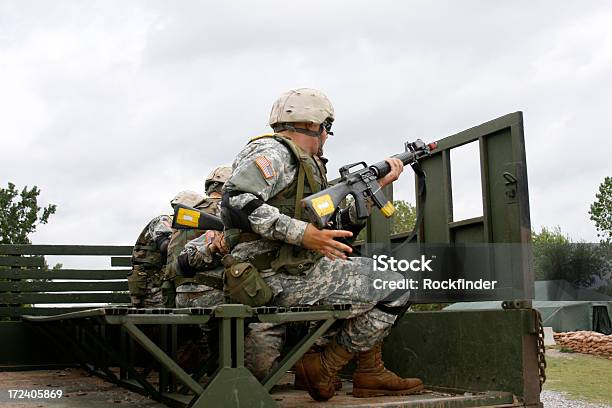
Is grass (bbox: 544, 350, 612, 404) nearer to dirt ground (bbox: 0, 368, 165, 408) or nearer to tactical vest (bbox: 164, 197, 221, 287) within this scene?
tactical vest (bbox: 164, 197, 221, 287)

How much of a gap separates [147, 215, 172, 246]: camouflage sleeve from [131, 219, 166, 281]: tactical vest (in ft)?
0.12

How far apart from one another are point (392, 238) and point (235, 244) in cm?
127

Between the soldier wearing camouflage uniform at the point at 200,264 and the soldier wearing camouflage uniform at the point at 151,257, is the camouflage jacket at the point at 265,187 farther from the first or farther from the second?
the soldier wearing camouflage uniform at the point at 151,257

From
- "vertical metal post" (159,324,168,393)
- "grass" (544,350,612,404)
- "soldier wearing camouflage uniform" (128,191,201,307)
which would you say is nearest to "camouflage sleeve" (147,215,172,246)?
"soldier wearing camouflage uniform" (128,191,201,307)

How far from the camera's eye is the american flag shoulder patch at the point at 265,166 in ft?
10.5

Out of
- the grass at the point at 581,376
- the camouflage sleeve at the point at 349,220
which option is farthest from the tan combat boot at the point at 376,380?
the grass at the point at 581,376

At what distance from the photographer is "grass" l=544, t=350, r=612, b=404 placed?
1006cm

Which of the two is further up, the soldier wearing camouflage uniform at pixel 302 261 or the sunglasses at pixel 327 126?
the sunglasses at pixel 327 126

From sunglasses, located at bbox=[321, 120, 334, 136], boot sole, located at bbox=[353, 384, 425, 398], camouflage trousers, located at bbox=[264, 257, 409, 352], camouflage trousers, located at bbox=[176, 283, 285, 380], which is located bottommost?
boot sole, located at bbox=[353, 384, 425, 398]

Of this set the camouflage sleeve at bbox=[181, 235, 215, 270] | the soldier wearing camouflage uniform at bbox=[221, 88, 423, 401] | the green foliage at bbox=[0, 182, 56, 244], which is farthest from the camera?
the green foliage at bbox=[0, 182, 56, 244]

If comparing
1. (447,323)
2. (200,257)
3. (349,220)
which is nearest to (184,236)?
(200,257)

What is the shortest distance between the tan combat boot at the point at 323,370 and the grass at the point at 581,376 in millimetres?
6982

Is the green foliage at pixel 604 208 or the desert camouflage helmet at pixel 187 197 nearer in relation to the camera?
the desert camouflage helmet at pixel 187 197

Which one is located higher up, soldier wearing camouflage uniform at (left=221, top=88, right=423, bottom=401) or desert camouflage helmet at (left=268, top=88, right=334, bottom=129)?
desert camouflage helmet at (left=268, top=88, right=334, bottom=129)
